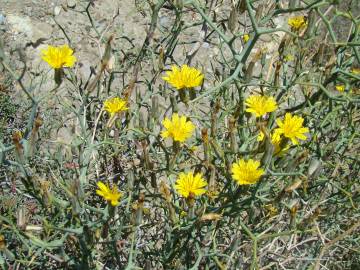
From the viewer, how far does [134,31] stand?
3027 mm

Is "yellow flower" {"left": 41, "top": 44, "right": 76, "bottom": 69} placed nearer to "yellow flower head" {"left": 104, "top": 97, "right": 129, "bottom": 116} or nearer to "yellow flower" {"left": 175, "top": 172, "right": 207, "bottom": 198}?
"yellow flower head" {"left": 104, "top": 97, "right": 129, "bottom": 116}

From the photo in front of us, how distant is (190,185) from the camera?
1.10 m

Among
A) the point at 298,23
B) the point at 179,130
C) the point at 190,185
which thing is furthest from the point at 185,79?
the point at 298,23

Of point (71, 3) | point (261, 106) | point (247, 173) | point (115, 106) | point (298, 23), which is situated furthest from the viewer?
point (71, 3)

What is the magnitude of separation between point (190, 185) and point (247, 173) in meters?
0.12

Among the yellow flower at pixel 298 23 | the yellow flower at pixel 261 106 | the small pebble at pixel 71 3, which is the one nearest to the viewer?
the yellow flower at pixel 261 106

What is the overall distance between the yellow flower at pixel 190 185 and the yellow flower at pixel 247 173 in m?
0.07

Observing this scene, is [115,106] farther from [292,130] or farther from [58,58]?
[292,130]

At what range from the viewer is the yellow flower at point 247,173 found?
1048 millimetres

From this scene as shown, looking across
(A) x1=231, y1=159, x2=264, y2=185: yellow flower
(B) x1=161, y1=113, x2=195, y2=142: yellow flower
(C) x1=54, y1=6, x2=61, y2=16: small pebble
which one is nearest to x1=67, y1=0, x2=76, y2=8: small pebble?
(C) x1=54, y1=6, x2=61, y2=16: small pebble

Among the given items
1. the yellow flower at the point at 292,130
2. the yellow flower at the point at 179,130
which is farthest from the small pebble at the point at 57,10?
the yellow flower at the point at 292,130

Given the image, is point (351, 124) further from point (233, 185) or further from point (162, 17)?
point (162, 17)

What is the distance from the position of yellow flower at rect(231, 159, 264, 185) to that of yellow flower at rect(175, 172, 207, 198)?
0.07 m

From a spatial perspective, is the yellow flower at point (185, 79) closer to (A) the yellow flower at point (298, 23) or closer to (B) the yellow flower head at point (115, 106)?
(B) the yellow flower head at point (115, 106)
